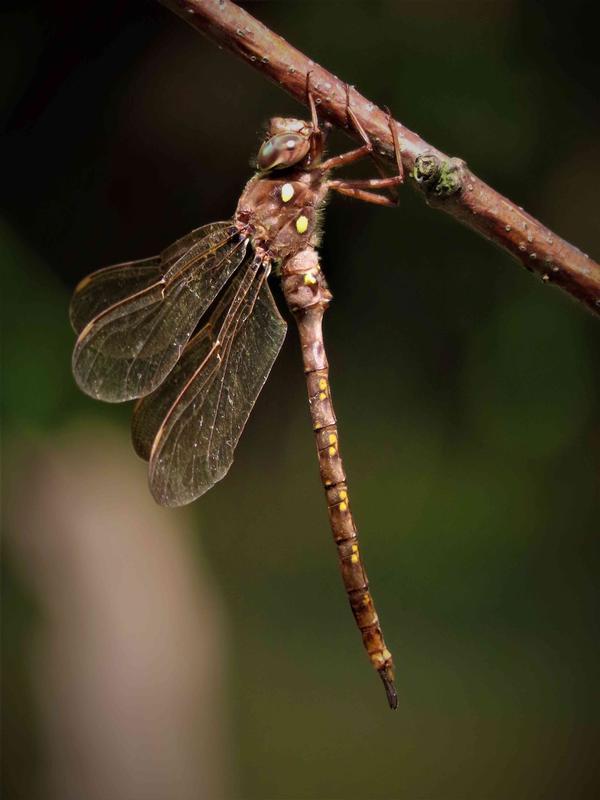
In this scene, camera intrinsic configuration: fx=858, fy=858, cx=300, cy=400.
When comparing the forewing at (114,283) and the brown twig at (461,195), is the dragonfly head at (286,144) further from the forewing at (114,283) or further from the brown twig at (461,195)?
the forewing at (114,283)

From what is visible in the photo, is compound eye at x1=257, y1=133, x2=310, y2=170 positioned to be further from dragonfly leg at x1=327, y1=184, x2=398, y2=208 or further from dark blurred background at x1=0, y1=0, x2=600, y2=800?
dark blurred background at x1=0, y1=0, x2=600, y2=800

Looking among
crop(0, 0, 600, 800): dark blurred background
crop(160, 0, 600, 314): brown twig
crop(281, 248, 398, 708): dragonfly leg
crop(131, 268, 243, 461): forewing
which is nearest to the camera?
crop(160, 0, 600, 314): brown twig

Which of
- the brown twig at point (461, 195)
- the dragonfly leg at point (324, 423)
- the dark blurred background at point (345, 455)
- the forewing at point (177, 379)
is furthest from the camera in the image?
the dark blurred background at point (345, 455)

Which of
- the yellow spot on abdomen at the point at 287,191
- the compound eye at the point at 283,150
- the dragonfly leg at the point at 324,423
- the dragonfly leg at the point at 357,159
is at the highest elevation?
the compound eye at the point at 283,150

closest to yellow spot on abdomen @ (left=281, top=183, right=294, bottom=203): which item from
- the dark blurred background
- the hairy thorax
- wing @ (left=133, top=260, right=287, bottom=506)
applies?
the hairy thorax

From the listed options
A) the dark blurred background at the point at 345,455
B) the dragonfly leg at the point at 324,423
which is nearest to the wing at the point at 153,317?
the dragonfly leg at the point at 324,423

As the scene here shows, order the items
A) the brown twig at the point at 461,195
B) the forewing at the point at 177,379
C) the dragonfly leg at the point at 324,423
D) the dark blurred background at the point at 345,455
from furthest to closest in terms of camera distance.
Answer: the dark blurred background at the point at 345,455 → the forewing at the point at 177,379 → the dragonfly leg at the point at 324,423 → the brown twig at the point at 461,195

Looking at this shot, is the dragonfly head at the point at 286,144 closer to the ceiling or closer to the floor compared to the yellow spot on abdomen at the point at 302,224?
closer to the ceiling

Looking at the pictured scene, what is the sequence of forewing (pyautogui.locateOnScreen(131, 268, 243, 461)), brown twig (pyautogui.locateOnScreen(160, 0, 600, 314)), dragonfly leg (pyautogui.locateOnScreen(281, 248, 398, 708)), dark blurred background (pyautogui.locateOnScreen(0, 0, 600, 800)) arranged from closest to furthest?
brown twig (pyautogui.locateOnScreen(160, 0, 600, 314)) < dragonfly leg (pyautogui.locateOnScreen(281, 248, 398, 708)) < forewing (pyautogui.locateOnScreen(131, 268, 243, 461)) < dark blurred background (pyautogui.locateOnScreen(0, 0, 600, 800))
